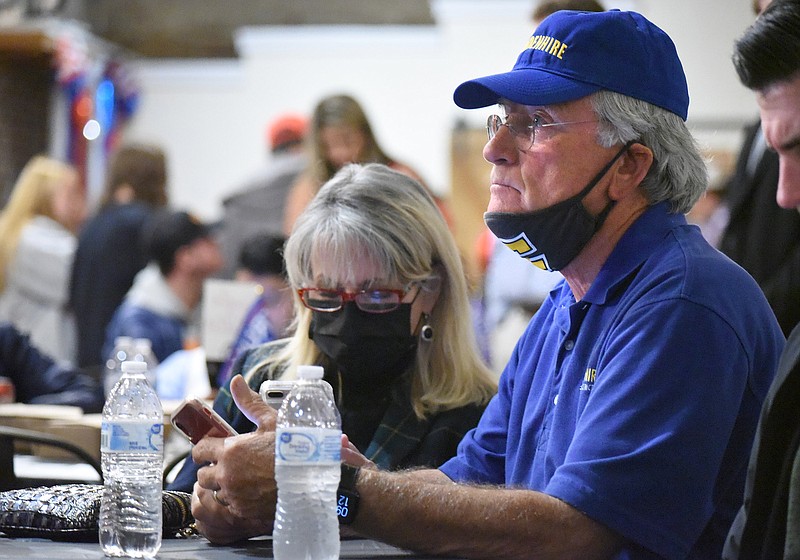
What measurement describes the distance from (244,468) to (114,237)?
5.32 meters

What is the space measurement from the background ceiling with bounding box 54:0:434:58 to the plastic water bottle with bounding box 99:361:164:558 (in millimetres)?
11838

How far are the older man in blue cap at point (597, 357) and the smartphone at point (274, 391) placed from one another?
0.22 ft

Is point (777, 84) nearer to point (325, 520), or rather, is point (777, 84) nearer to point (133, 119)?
point (325, 520)

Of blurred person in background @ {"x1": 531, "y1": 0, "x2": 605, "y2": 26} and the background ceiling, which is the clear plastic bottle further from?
the background ceiling

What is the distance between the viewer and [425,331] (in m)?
2.73

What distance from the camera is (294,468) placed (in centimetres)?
181

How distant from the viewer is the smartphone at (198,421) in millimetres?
2039

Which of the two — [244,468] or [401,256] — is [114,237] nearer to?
[401,256]

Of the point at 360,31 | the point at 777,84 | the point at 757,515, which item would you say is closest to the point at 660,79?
the point at 777,84

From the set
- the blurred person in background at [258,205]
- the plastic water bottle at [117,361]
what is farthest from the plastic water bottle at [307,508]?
the blurred person in background at [258,205]

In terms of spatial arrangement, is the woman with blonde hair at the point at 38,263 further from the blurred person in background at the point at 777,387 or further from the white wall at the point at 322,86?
the blurred person in background at the point at 777,387

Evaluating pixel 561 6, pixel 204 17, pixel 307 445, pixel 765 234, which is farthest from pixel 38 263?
pixel 204 17

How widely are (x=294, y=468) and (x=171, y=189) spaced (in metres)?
12.7

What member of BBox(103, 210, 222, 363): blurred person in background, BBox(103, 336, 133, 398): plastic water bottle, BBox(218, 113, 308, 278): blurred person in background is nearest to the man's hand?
BBox(103, 336, 133, 398): plastic water bottle
